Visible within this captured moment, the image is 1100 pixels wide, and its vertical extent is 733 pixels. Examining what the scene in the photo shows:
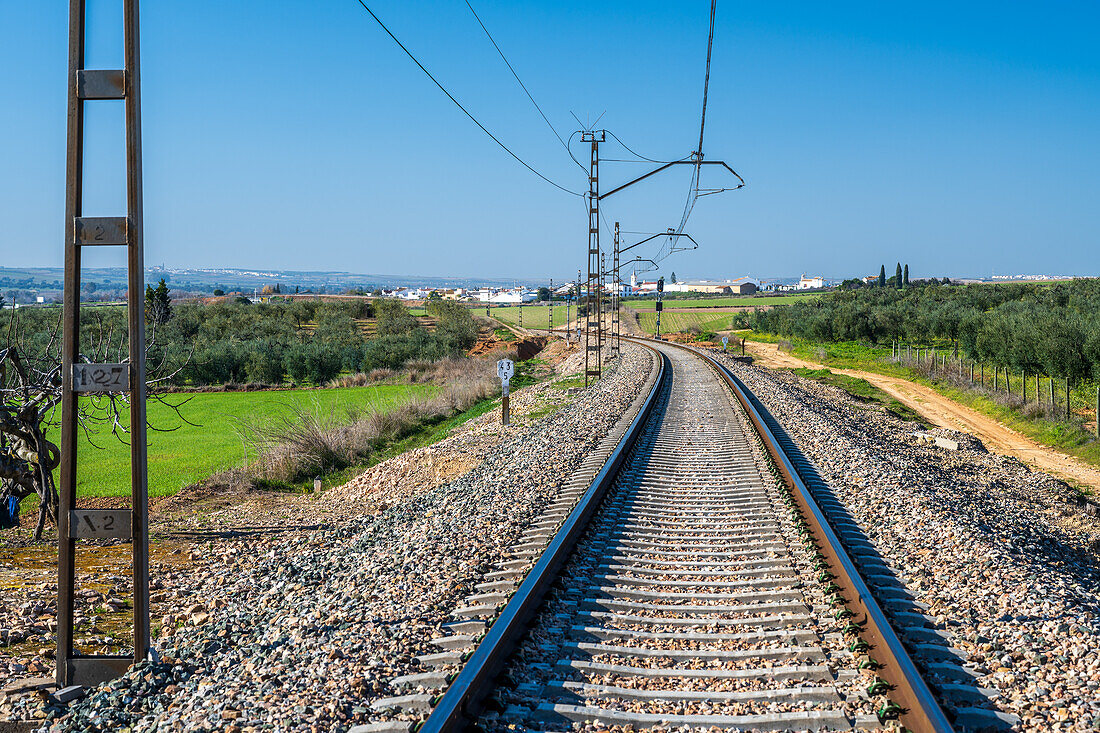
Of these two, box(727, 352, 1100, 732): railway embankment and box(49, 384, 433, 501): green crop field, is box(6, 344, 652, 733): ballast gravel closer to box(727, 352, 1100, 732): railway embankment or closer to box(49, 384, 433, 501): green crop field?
box(727, 352, 1100, 732): railway embankment

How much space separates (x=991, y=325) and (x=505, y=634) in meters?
37.5

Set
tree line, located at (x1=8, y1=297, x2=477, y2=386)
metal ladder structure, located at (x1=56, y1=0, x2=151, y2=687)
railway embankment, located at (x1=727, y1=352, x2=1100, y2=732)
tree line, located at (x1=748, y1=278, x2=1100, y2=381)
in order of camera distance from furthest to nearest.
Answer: tree line, located at (x1=8, y1=297, x2=477, y2=386), tree line, located at (x1=748, y1=278, x2=1100, y2=381), metal ladder structure, located at (x1=56, y1=0, x2=151, y2=687), railway embankment, located at (x1=727, y1=352, x2=1100, y2=732)

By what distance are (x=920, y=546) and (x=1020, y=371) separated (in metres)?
30.3

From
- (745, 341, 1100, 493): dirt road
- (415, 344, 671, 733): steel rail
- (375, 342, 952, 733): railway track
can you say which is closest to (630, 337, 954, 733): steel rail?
(375, 342, 952, 733): railway track

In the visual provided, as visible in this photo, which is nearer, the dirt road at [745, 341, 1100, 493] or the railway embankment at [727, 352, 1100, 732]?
the railway embankment at [727, 352, 1100, 732]

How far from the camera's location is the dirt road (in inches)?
770

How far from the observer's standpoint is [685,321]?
118 metres

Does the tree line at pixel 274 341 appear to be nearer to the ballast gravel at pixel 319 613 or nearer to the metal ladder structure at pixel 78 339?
the ballast gravel at pixel 319 613

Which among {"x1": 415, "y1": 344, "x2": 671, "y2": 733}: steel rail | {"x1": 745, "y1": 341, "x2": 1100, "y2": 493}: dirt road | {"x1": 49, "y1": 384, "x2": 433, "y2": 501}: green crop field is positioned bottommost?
{"x1": 49, "y1": 384, "x2": 433, "y2": 501}: green crop field

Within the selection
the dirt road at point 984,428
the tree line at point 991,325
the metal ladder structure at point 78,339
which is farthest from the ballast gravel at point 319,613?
the tree line at point 991,325

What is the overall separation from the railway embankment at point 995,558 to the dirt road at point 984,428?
3163 millimetres

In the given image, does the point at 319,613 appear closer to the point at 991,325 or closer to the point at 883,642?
the point at 883,642

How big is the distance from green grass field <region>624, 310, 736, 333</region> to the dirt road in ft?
187

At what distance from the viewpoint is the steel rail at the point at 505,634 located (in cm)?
448
